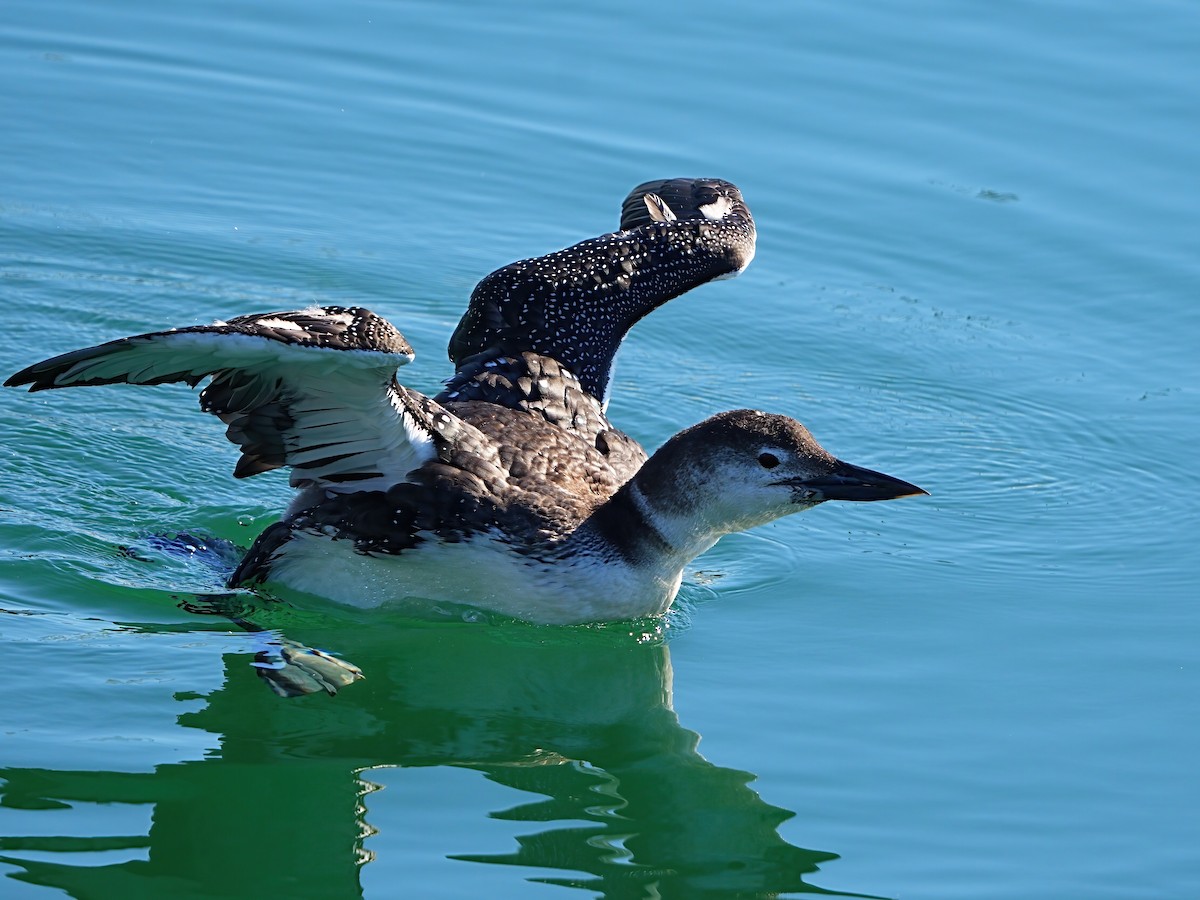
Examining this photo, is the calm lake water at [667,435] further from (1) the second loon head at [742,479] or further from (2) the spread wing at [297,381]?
(2) the spread wing at [297,381]

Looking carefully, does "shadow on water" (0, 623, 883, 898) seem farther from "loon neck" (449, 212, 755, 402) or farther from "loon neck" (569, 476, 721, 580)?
"loon neck" (449, 212, 755, 402)

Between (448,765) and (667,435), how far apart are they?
342 centimetres

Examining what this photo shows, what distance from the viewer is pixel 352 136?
12203 mm

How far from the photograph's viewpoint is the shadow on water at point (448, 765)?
18.5ft

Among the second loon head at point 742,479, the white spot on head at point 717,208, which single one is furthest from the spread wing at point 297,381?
the white spot on head at point 717,208

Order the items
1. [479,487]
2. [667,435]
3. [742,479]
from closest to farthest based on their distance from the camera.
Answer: [742,479] < [479,487] < [667,435]

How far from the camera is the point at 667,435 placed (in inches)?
370

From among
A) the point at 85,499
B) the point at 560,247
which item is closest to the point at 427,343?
the point at 560,247

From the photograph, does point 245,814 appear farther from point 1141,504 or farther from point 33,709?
point 1141,504

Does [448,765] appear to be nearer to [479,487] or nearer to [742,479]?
[479,487]

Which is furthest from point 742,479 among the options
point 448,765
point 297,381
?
point 297,381

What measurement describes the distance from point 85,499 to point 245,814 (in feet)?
9.53

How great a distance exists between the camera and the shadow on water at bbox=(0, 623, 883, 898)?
222 inches

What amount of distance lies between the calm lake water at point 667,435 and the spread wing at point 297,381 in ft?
2.60
